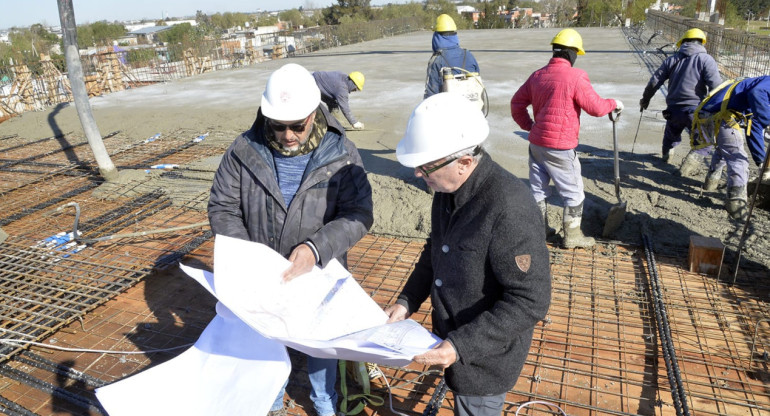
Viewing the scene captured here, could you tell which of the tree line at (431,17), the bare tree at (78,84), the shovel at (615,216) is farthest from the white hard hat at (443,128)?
the tree line at (431,17)

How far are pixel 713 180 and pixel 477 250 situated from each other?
4909 mm

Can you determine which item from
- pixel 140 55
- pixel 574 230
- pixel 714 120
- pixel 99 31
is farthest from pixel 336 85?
pixel 99 31

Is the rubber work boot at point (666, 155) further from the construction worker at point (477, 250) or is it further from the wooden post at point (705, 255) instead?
the construction worker at point (477, 250)

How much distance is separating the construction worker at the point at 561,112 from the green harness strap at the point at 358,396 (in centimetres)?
226

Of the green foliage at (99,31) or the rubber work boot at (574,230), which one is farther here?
the green foliage at (99,31)

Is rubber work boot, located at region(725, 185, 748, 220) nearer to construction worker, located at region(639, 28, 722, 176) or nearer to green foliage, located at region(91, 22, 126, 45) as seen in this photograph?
construction worker, located at region(639, 28, 722, 176)

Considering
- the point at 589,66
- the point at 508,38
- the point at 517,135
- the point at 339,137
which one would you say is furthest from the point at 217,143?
the point at 508,38

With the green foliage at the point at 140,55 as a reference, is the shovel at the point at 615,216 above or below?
below

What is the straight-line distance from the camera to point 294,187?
245 cm

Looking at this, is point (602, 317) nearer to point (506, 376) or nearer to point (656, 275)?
point (656, 275)

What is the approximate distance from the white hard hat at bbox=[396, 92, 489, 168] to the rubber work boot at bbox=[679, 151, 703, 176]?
5.20 m

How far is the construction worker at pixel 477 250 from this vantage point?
165 cm

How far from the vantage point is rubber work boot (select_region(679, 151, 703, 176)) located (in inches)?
227

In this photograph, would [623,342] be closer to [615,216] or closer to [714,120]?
[615,216]
